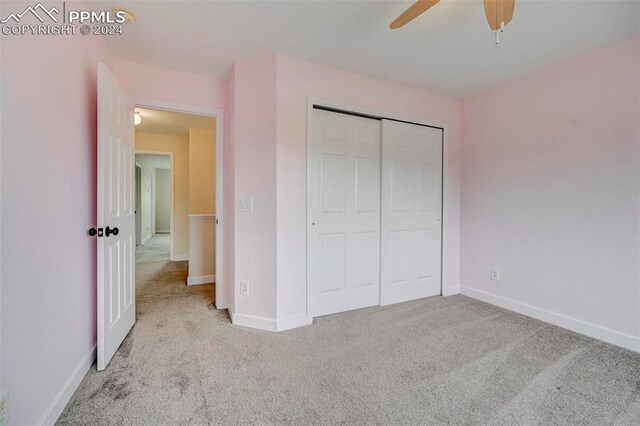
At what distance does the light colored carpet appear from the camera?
55.0 inches

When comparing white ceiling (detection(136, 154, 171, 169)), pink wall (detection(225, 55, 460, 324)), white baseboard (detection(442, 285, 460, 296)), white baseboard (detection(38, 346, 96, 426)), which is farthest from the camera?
white ceiling (detection(136, 154, 171, 169))

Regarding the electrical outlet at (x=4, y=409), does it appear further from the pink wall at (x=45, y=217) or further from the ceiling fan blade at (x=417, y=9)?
the ceiling fan blade at (x=417, y=9)

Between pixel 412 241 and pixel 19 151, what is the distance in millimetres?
3041

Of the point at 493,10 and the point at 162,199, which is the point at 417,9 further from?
the point at 162,199

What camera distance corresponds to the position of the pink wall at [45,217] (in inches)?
42.9

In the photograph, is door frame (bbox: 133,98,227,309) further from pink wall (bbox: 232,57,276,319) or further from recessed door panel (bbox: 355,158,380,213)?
recessed door panel (bbox: 355,158,380,213)

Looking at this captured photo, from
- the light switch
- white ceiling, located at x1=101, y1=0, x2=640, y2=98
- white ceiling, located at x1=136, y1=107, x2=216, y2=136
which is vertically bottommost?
the light switch

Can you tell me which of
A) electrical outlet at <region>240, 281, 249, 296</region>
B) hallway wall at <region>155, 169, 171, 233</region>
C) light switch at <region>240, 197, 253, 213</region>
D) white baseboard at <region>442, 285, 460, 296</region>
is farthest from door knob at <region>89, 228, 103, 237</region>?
hallway wall at <region>155, 169, 171, 233</region>

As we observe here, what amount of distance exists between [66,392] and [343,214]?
7.19 ft

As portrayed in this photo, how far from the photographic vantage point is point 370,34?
6.67 feet

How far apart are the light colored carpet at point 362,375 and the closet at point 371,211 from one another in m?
0.38

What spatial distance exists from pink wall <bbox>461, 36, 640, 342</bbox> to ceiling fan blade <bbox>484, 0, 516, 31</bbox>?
1.45 m

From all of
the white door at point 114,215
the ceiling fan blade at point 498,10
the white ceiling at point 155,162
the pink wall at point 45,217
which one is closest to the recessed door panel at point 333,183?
the ceiling fan blade at point 498,10

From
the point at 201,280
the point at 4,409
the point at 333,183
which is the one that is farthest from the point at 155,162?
the point at 4,409
